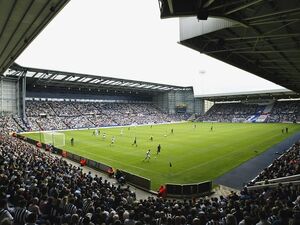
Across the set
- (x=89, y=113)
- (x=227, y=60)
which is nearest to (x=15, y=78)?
(x=89, y=113)

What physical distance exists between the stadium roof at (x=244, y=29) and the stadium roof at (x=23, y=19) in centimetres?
459

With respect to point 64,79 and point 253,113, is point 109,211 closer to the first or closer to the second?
point 64,79

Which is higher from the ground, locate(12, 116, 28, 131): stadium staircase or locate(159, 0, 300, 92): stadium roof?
locate(159, 0, 300, 92): stadium roof

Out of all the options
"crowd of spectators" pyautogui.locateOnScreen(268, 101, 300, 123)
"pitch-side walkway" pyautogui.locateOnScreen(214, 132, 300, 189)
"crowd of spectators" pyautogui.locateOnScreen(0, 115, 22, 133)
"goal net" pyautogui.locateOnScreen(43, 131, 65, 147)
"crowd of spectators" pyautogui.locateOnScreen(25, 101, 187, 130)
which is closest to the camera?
"pitch-side walkway" pyautogui.locateOnScreen(214, 132, 300, 189)

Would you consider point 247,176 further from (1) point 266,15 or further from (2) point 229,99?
(2) point 229,99

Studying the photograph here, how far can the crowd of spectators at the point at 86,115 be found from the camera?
70.3 m

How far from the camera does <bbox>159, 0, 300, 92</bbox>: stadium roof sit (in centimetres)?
1145

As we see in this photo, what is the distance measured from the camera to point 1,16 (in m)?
11.4

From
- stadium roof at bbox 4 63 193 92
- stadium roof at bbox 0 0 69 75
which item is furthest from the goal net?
stadium roof at bbox 0 0 69 75

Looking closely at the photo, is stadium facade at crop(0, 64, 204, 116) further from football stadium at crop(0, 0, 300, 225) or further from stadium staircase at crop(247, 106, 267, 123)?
stadium staircase at crop(247, 106, 267, 123)

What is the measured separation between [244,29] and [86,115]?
71113 mm

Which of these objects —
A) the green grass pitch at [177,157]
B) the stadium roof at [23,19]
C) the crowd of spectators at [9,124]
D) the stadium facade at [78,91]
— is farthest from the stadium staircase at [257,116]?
the stadium roof at [23,19]

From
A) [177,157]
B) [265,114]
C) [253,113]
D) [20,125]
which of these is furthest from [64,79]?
[265,114]

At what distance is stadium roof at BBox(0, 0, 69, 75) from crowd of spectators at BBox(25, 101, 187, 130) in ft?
174
